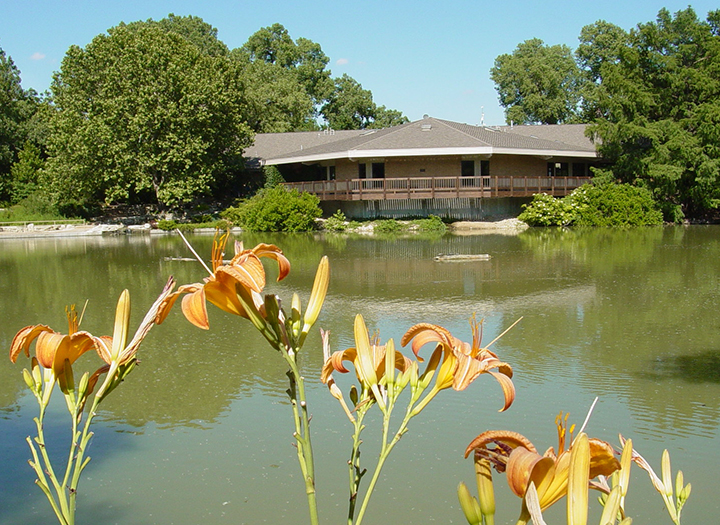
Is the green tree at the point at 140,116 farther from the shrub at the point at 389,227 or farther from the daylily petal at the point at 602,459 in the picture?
the daylily petal at the point at 602,459

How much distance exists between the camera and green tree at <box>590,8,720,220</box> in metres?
29.6

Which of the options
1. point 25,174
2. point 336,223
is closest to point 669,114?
point 336,223

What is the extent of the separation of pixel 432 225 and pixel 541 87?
36796mm

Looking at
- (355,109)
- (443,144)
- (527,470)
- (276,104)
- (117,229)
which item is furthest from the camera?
(355,109)

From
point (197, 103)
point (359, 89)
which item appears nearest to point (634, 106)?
point (197, 103)

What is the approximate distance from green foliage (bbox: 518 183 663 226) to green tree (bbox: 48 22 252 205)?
16.1 meters

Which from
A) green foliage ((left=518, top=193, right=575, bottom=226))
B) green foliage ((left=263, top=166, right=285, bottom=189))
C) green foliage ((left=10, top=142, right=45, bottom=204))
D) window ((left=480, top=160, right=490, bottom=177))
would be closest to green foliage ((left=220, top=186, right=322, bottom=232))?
green foliage ((left=263, top=166, right=285, bottom=189))

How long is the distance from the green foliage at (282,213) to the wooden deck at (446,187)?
1.81m

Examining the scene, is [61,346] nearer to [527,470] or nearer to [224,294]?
[224,294]

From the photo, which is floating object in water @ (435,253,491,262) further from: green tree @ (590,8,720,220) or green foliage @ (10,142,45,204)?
green foliage @ (10,142,45,204)

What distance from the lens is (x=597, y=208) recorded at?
31625 millimetres

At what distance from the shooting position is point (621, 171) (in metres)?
32.8

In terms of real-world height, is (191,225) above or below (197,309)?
below

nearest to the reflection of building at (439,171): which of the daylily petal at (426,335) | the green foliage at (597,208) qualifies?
the green foliage at (597,208)
